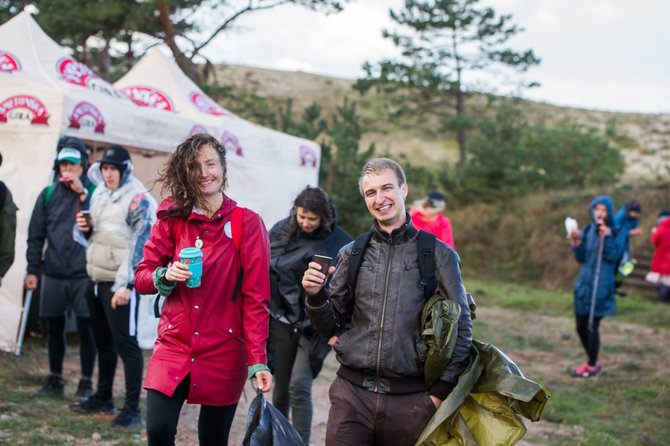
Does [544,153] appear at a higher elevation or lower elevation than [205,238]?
higher

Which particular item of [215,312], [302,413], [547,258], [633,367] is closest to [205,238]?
[215,312]

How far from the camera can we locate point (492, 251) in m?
20.6

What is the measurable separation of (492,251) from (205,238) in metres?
18.2

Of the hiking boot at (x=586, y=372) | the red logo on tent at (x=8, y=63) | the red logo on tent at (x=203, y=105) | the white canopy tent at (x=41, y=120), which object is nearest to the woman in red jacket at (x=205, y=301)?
the white canopy tent at (x=41, y=120)

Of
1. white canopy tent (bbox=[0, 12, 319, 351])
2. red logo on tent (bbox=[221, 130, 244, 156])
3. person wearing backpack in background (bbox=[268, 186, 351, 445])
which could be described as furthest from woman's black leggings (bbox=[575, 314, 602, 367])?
white canopy tent (bbox=[0, 12, 319, 351])

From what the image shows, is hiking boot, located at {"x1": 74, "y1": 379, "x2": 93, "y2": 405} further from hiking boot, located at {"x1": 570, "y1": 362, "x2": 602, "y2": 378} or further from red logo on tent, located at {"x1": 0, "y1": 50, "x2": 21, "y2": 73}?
hiking boot, located at {"x1": 570, "y1": 362, "x2": 602, "y2": 378}

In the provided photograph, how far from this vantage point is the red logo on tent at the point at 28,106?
748 centimetres

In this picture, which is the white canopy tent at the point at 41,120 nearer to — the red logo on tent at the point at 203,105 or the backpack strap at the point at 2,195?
the red logo on tent at the point at 203,105

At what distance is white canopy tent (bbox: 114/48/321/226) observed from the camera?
32.9ft

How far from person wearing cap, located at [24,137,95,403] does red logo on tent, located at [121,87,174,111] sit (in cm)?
464

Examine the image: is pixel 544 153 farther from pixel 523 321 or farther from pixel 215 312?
pixel 215 312

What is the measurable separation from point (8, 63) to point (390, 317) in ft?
22.0

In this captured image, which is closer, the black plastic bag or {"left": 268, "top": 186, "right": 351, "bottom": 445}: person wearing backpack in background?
the black plastic bag

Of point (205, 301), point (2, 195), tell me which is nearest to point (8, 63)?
point (2, 195)
